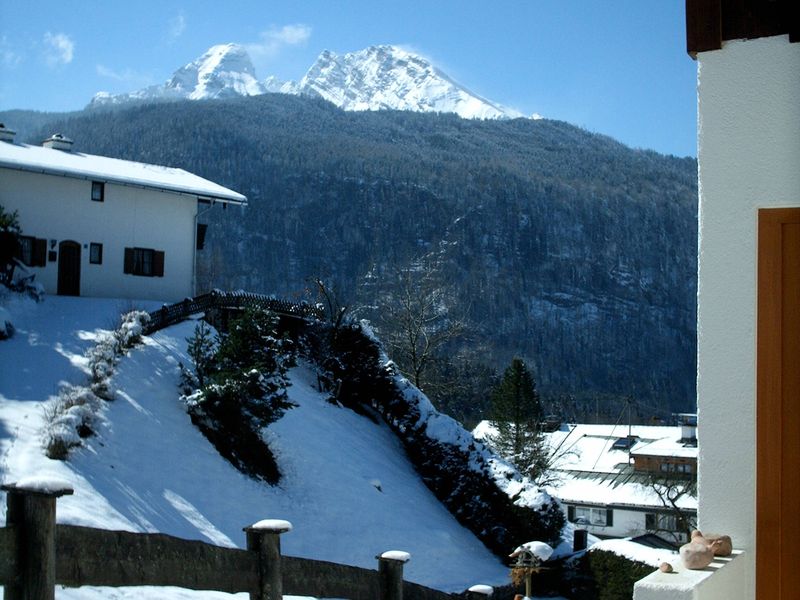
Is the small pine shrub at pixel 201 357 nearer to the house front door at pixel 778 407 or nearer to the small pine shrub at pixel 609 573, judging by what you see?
the small pine shrub at pixel 609 573

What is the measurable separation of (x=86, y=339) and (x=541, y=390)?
88.7 metres

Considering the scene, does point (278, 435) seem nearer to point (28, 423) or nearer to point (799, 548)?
point (28, 423)

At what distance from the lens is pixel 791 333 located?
405cm

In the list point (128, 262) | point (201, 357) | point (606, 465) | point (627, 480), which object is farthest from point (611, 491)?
point (201, 357)

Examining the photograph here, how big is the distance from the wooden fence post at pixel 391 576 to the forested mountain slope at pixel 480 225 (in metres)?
96.8

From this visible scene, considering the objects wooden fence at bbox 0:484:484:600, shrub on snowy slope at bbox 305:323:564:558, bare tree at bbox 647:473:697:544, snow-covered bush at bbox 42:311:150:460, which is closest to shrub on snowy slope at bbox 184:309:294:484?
snow-covered bush at bbox 42:311:150:460

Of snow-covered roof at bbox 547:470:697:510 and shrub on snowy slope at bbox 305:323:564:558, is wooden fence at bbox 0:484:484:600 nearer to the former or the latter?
shrub on snowy slope at bbox 305:323:564:558

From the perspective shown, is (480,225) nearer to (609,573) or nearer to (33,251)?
(33,251)

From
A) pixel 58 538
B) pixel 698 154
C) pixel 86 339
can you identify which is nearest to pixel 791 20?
pixel 698 154

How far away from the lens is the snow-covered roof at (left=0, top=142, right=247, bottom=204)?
25.5m

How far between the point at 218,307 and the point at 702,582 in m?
22.1

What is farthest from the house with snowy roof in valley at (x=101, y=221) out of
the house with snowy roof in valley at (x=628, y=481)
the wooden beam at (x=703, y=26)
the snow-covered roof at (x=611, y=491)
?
the wooden beam at (x=703, y=26)

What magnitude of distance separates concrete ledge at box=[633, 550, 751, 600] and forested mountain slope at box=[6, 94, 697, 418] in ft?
328

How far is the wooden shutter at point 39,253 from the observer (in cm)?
2541
